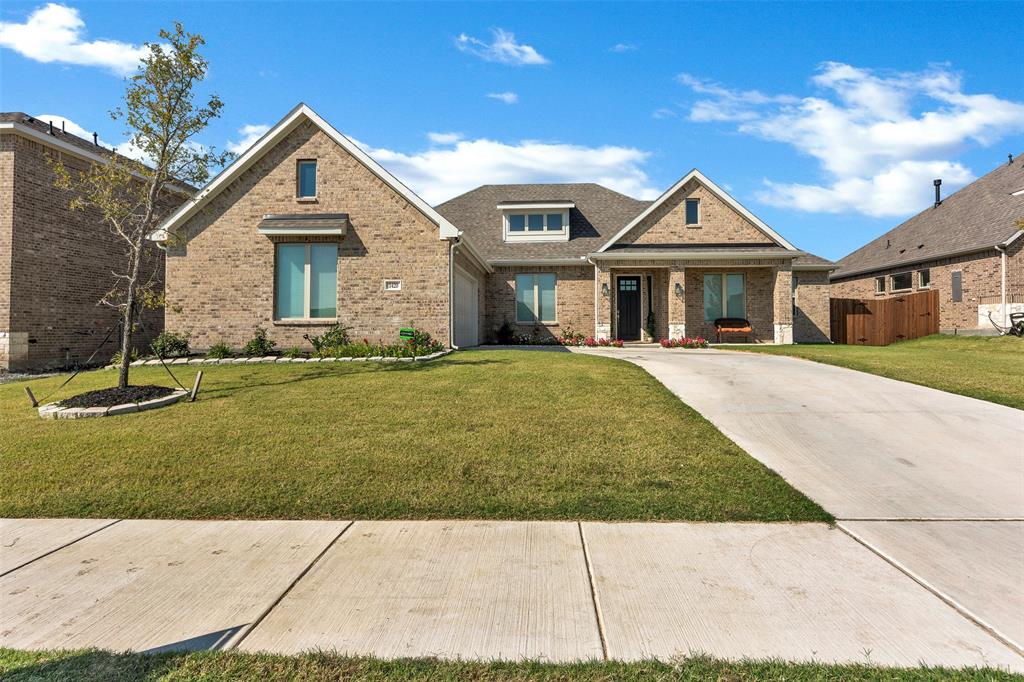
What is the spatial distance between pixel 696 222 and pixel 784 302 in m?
4.46

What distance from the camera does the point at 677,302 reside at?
20.6 meters

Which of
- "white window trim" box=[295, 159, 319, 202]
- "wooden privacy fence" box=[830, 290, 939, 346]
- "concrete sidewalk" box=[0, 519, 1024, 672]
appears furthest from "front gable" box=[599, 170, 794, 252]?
"concrete sidewalk" box=[0, 519, 1024, 672]

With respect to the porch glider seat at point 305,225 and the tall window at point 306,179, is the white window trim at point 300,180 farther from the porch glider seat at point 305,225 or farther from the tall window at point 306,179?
the porch glider seat at point 305,225

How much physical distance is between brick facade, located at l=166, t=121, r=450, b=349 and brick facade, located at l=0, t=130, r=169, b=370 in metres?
2.02

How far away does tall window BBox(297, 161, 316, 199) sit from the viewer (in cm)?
1588

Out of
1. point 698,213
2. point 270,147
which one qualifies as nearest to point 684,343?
point 698,213

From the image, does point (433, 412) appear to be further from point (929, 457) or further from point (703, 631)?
point (929, 457)

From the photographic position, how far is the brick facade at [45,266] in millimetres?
14695

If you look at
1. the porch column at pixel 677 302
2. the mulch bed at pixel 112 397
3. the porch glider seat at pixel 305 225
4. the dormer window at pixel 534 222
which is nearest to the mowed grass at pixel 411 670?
the mulch bed at pixel 112 397

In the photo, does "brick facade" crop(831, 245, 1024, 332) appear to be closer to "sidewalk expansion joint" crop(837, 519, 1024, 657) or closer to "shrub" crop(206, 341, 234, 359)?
"sidewalk expansion joint" crop(837, 519, 1024, 657)

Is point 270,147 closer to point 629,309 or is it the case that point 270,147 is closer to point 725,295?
point 629,309

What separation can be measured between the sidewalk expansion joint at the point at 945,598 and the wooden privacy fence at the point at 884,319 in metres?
21.9

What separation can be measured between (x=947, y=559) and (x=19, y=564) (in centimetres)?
638

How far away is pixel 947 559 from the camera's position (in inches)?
148
